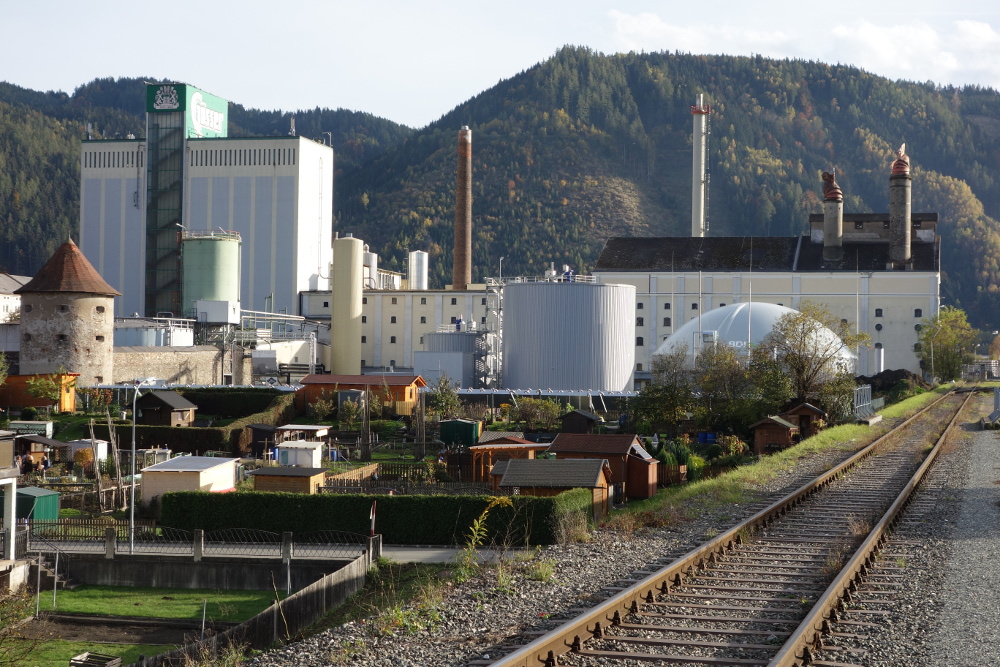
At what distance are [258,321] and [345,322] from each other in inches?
306

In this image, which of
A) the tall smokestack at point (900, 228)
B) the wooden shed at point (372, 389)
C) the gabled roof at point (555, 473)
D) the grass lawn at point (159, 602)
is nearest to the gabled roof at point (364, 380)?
the wooden shed at point (372, 389)

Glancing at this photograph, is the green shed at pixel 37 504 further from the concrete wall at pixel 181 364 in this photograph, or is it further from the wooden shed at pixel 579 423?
the concrete wall at pixel 181 364

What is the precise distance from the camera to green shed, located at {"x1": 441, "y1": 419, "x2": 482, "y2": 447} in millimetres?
45156

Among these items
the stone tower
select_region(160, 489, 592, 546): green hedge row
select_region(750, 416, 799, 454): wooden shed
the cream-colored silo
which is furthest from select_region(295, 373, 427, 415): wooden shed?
select_region(160, 489, 592, 546): green hedge row

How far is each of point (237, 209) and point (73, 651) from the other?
69.5m

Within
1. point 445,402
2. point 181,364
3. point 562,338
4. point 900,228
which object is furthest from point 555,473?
point 900,228

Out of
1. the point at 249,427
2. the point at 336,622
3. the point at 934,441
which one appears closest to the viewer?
the point at 336,622

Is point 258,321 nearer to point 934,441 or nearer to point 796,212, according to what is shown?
point 934,441

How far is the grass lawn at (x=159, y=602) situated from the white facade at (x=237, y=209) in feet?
201

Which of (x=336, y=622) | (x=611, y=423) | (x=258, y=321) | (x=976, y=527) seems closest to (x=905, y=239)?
(x=611, y=423)

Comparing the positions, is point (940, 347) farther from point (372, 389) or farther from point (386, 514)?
point (386, 514)

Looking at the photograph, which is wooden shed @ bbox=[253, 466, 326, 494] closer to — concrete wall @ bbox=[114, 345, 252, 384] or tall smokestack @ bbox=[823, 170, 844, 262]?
concrete wall @ bbox=[114, 345, 252, 384]

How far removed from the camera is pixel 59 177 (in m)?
154

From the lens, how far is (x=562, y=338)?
63.0m
